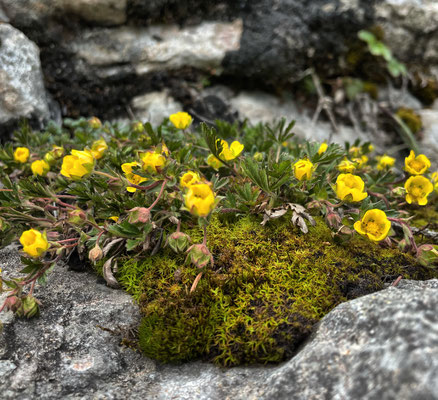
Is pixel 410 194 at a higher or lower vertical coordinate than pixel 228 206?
higher

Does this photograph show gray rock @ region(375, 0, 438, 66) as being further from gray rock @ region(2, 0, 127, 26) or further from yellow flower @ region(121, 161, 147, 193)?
yellow flower @ region(121, 161, 147, 193)

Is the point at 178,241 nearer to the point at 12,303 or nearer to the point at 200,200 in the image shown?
the point at 200,200

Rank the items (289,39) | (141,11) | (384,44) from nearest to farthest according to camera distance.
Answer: (141,11)
(289,39)
(384,44)

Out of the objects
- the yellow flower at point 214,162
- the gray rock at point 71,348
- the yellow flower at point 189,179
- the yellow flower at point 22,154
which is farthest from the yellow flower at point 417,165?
the yellow flower at point 22,154

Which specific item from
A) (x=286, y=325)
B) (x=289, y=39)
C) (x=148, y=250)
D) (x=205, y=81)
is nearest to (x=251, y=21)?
(x=289, y=39)

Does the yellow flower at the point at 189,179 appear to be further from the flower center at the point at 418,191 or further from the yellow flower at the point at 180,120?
the flower center at the point at 418,191

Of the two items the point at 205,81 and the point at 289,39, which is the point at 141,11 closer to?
the point at 205,81
